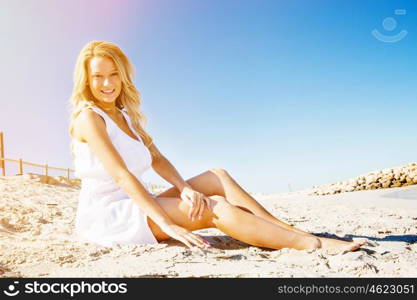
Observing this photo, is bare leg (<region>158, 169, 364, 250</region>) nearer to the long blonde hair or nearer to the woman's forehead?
the long blonde hair

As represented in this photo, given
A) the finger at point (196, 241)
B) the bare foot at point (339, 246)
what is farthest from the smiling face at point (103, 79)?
the bare foot at point (339, 246)

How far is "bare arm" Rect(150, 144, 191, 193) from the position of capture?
2.89 m

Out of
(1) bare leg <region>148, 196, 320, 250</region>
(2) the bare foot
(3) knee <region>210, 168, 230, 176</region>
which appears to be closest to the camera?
(2) the bare foot

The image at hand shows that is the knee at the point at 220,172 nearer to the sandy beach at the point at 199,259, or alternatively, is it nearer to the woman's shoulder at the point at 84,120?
the sandy beach at the point at 199,259

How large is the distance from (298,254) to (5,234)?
8.15 ft

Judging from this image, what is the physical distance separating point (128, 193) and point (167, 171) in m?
0.60

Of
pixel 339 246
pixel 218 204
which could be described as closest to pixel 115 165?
pixel 218 204

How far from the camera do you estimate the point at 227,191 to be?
2.81 m

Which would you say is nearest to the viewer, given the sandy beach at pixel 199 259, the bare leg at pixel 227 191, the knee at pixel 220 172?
the sandy beach at pixel 199 259

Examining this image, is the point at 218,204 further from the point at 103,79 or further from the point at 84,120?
the point at 103,79

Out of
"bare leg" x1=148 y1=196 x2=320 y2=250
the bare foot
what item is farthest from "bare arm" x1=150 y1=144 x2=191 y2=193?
the bare foot

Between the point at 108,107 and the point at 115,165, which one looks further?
the point at 108,107

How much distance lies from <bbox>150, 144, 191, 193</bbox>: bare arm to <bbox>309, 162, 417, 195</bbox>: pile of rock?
7.45 m

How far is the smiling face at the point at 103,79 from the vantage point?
2693 millimetres
